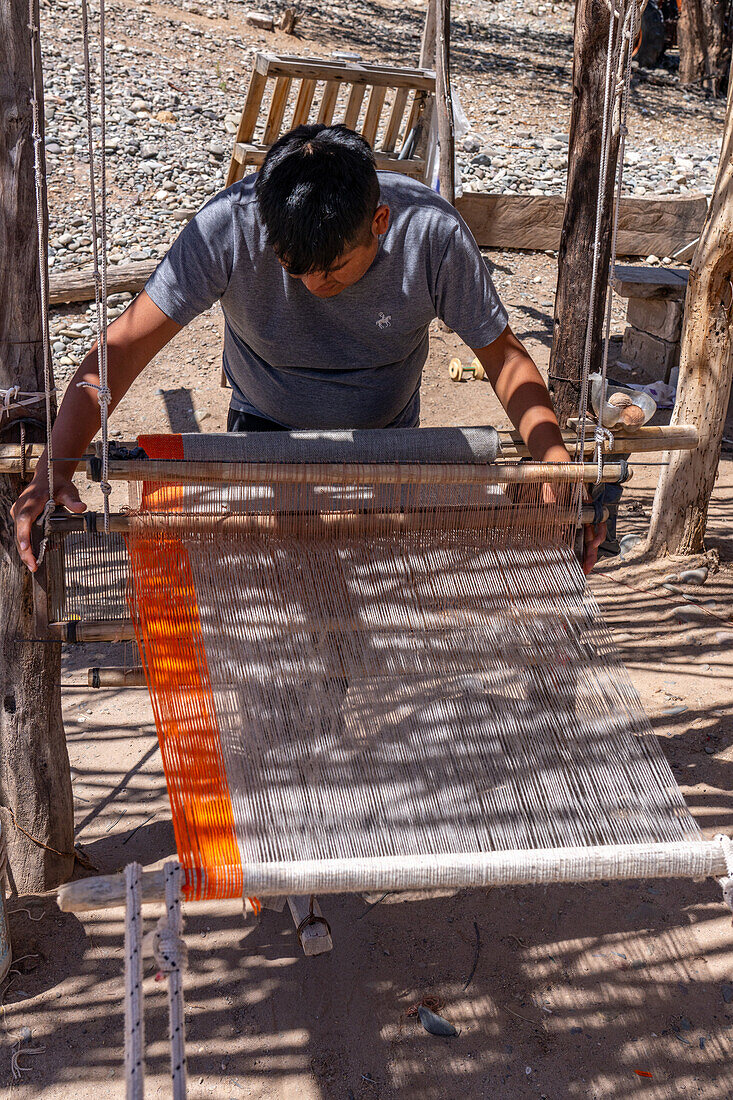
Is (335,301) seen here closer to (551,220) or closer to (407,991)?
(407,991)

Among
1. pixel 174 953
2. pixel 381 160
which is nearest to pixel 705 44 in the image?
pixel 381 160

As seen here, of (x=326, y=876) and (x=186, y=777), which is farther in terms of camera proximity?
(x=186, y=777)

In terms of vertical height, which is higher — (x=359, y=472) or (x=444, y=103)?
(x=444, y=103)

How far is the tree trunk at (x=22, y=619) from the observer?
194 cm

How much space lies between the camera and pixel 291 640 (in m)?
1.85

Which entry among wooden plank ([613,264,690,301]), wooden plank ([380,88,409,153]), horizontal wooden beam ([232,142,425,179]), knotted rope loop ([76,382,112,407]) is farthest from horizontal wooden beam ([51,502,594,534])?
wooden plank ([380,88,409,153])

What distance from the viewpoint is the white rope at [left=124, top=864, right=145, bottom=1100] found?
1.20 m

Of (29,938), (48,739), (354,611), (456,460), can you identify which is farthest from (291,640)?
(29,938)

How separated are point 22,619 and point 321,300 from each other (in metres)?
1.05

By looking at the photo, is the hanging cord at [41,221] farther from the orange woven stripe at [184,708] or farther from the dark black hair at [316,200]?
the dark black hair at [316,200]

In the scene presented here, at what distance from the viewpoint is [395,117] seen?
607 centimetres

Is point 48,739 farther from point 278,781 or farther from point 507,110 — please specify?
point 507,110

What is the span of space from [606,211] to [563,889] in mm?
2900

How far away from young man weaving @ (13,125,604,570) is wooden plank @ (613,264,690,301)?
3761 mm
